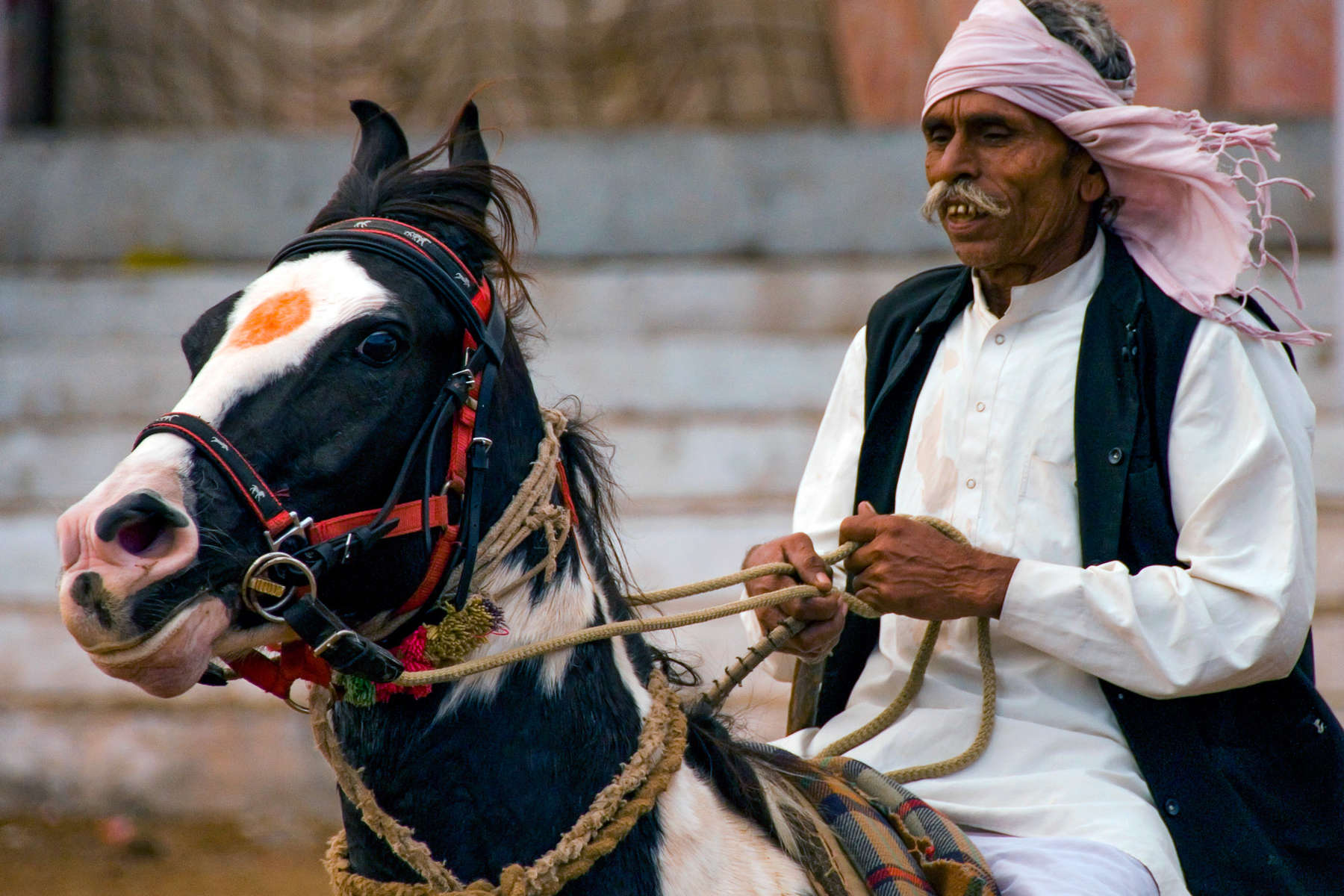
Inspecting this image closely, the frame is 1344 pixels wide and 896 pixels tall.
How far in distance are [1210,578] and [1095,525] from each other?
0.65 ft

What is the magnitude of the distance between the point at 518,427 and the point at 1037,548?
910mm

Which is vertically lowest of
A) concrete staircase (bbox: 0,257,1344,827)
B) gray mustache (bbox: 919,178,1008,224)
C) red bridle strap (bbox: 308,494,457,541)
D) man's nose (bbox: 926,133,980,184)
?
concrete staircase (bbox: 0,257,1344,827)

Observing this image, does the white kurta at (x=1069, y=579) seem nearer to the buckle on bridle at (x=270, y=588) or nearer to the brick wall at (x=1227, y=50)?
the buckle on bridle at (x=270, y=588)

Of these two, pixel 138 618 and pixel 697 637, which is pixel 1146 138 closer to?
pixel 138 618

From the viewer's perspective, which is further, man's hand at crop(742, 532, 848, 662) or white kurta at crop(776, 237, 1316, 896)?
man's hand at crop(742, 532, 848, 662)

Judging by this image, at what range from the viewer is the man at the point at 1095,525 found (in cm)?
198

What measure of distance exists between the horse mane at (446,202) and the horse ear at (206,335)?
232 millimetres

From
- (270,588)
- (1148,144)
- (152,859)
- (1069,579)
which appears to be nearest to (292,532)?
(270,588)

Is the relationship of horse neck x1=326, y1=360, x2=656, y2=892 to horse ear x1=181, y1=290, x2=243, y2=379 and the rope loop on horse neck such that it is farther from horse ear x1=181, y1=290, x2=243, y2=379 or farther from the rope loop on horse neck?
horse ear x1=181, y1=290, x2=243, y2=379

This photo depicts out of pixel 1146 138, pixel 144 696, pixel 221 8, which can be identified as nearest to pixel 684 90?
pixel 221 8

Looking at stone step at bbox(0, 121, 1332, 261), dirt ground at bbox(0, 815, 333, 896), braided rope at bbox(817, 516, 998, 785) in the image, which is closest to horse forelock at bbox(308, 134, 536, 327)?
braided rope at bbox(817, 516, 998, 785)

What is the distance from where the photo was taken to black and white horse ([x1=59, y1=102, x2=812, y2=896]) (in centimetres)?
146

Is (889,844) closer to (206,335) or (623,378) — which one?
(206,335)

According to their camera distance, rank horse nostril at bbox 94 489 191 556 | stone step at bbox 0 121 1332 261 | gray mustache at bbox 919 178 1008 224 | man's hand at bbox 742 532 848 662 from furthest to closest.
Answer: stone step at bbox 0 121 1332 261 < gray mustache at bbox 919 178 1008 224 < man's hand at bbox 742 532 848 662 < horse nostril at bbox 94 489 191 556
